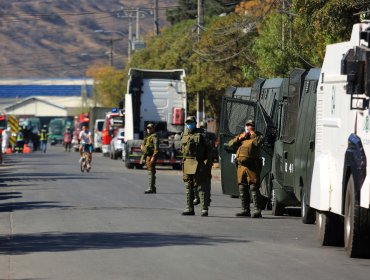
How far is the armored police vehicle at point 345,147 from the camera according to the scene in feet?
52.3

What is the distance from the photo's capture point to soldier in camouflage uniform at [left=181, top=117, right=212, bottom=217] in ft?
80.6

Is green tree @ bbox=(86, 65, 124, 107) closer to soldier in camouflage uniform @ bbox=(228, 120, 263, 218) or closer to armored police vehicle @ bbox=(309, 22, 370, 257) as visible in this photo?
soldier in camouflage uniform @ bbox=(228, 120, 263, 218)

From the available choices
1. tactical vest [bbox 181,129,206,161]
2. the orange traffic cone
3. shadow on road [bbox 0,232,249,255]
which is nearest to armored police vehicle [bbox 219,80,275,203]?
tactical vest [bbox 181,129,206,161]

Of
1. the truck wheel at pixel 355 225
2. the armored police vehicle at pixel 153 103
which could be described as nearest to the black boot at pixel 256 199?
the truck wheel at pixel 355 225

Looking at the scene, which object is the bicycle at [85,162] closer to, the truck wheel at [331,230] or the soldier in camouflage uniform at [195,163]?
the soldier in camouflage uniform at [195,163]

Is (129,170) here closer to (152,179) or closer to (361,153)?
(152,179)

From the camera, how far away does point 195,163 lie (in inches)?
972

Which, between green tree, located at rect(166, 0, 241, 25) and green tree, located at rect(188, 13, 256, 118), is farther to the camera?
green tree, located at rect(166, 0, 241, 25)

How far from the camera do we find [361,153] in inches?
628

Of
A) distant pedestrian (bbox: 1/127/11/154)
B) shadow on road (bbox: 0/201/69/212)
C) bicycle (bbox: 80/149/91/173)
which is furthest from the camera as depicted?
distant pedestrian (bbox: 1/127/11/154)

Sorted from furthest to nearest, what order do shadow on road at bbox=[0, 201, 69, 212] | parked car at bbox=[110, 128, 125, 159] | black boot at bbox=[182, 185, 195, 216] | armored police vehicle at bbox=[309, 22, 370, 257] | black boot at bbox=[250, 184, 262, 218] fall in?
parked car at bbox=[110, 128, 125, 159] < shadow on road at bbox=[0, 201, 69, 212] < black boot at bbox=[182, 185, 195, 216] < black boot at bbox=[250, 184, 262, 218] < armored police vehicle at bbox=[309, 22, 370, 257]

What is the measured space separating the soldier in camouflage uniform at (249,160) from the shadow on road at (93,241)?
14.6ft

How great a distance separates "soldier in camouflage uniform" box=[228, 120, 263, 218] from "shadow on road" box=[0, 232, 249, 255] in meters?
4.46

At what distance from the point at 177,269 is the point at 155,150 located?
1688cm
